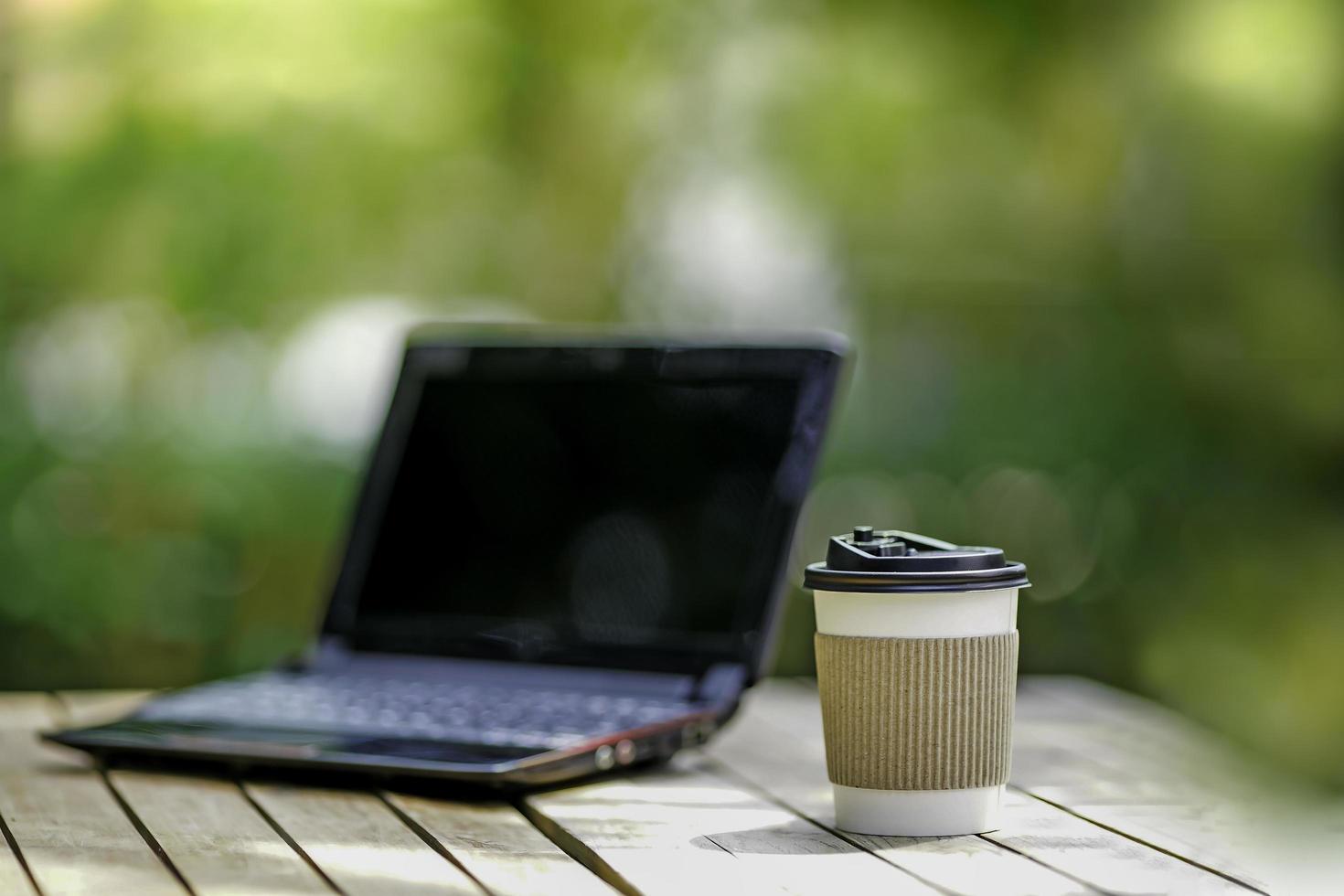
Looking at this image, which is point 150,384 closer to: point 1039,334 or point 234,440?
point 234,440

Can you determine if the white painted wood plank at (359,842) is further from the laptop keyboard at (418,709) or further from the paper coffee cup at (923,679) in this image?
the paper coffee cup at (923,679)

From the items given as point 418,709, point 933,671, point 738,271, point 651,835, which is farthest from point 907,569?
point 738,271

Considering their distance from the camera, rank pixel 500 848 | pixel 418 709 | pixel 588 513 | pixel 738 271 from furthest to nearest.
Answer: pixel 738 271, pixel 588 513, pixel 418 709, pixel 500 848

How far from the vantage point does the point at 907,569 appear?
1089 millimetres

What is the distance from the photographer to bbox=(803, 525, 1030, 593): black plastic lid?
1.08 metres

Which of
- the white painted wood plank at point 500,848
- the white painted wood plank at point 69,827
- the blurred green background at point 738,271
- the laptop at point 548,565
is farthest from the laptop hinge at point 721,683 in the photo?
the blurred green background at point 738,271

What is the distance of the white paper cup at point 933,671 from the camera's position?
3.56 feet

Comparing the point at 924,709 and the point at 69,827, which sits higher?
the point at 924,709

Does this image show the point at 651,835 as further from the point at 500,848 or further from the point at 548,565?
the point at 548,565

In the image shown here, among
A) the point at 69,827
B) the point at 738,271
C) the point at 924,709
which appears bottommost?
the point at 69,827

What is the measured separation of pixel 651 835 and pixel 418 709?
0.37m

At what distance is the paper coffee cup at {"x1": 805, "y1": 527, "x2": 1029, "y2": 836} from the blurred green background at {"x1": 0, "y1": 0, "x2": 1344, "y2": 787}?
200 cm

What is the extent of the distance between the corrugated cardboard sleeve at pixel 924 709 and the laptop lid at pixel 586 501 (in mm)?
337

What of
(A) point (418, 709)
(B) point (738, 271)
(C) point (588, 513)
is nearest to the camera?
(A) point (418, 709)
